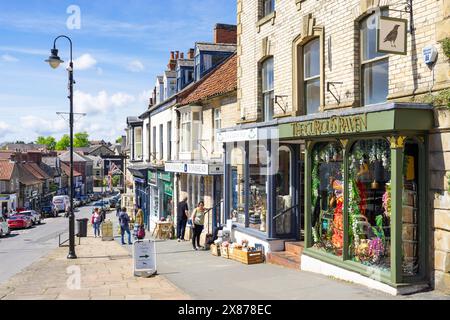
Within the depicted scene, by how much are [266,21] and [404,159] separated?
7836 millimetres

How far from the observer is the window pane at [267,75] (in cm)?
1535

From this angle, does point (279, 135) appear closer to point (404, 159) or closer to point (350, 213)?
Answer: point (350, 213)

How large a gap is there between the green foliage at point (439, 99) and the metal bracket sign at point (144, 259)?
6.96 m

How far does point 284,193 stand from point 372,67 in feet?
15.3

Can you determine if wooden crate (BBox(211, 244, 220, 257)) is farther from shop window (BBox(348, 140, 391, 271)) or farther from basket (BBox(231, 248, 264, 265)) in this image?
shop window (BBox(348, 140, 391, 271))

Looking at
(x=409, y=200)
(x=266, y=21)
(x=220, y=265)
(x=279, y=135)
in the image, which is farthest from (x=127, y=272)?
(x=266, y=21)

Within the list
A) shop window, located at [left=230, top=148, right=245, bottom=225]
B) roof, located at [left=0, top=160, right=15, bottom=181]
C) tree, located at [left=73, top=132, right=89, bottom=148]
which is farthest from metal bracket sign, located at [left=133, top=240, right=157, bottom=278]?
tree, located at [left=73, top=132, right=89, bottom=148]

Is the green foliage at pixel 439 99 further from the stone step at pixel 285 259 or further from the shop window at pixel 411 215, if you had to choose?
the stone step at pixel 285 259

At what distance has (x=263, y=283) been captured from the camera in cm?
1042

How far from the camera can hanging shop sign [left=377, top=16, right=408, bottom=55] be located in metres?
8.78

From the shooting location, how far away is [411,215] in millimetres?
8883

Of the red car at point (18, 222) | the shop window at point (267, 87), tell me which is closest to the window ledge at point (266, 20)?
the shop window at point (267, 87)

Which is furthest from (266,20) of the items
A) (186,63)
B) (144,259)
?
(186,63)

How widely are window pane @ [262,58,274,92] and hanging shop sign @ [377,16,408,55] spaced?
6.55m
